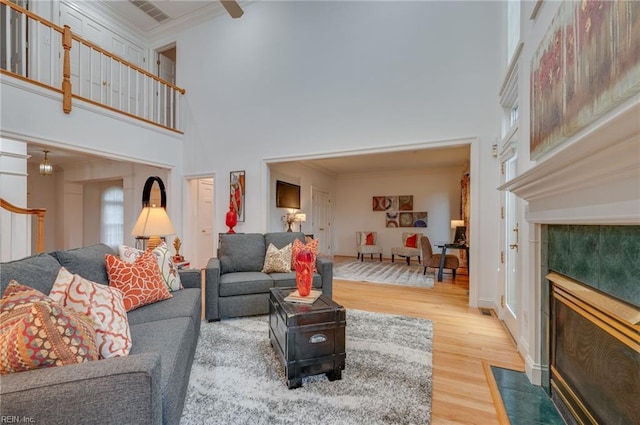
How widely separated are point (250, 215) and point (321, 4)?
12.2 feet

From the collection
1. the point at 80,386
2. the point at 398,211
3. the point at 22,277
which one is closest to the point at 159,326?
the point at 22,277

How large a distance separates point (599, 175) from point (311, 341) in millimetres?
1671

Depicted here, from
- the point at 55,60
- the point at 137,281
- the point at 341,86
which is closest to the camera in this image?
the point at 137,281

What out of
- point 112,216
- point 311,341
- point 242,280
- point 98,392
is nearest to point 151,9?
point 112,216

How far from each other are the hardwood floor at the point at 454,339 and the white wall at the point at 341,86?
0.61 meters

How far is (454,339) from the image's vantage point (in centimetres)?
256

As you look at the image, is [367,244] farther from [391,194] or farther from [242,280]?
[242,280]

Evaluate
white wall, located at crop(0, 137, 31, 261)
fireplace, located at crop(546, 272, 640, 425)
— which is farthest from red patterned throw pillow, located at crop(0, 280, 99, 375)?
white wall, located at crop(0, 137, 31, 261)

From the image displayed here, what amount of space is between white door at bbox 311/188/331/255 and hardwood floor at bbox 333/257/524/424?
271 centimetres

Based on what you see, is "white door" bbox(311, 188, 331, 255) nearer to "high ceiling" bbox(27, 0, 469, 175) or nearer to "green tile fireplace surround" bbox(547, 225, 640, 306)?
"high ceiling" bbox(27, 0, 469, 175)

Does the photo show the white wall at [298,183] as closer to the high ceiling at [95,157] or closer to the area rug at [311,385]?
the high ceiling at [95,157]

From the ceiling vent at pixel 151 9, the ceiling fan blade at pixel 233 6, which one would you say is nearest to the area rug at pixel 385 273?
the ceiling fan blade at pixel 233 6

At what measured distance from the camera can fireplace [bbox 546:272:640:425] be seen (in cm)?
103

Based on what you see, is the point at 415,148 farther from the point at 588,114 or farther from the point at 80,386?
the point at 80,386
